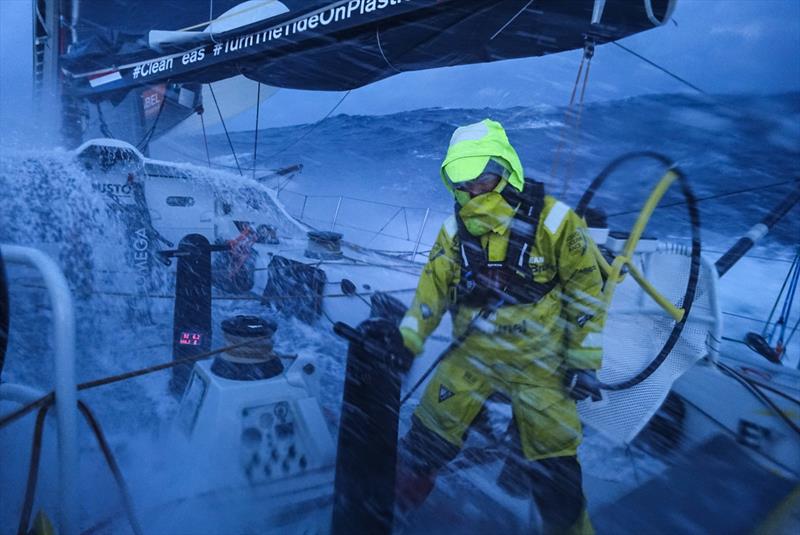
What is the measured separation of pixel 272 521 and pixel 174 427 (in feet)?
1.79

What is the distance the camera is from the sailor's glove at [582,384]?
60.7 inches

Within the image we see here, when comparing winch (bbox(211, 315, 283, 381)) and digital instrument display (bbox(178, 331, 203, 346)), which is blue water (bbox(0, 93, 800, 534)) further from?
winch (bbox(211, 315, 283, 381))

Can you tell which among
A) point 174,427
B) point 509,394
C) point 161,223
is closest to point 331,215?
point 161,223

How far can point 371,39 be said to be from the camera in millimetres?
2078

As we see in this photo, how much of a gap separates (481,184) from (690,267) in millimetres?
1108

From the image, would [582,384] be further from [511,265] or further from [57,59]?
[57,59]

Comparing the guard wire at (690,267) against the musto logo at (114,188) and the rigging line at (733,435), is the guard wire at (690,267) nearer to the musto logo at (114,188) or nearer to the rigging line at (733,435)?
the rigging line at (733,435)

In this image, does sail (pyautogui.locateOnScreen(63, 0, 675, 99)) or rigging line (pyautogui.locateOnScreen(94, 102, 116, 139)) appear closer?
sail (pyautogui.locateOnScreen(63, 0, 675, 99))

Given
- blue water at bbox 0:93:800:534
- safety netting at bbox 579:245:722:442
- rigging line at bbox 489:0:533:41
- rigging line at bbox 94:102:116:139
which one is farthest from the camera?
rigging line at bbox 94:102:116:139

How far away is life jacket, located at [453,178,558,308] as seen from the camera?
155cm

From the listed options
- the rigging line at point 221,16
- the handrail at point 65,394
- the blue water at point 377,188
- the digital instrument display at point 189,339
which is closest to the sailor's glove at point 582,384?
the blue water at point 377,188

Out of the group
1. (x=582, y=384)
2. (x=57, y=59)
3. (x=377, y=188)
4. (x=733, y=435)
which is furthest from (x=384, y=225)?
(x=57, y=59)

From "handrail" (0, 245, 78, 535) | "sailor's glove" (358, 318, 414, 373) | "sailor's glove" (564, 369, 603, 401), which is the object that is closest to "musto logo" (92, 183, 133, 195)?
"handrail" (0, 245, 78, 535)

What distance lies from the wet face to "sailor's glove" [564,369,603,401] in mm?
629
